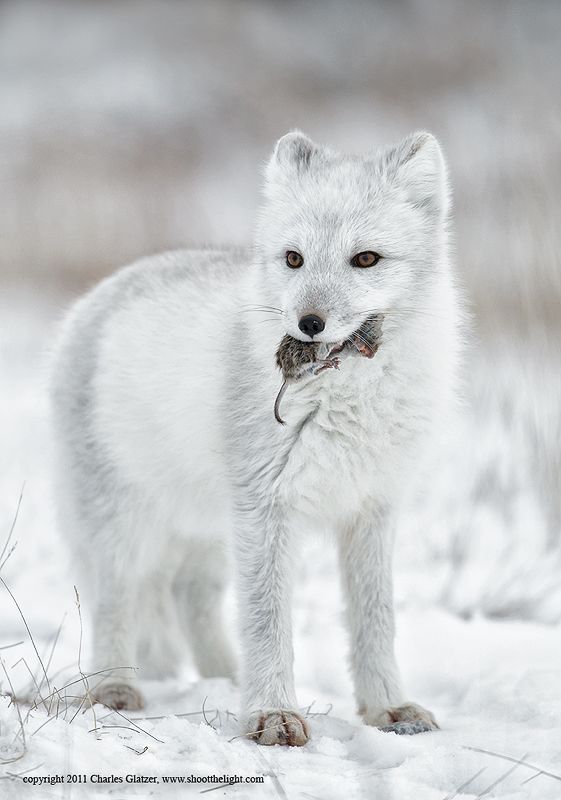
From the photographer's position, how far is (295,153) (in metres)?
3.12

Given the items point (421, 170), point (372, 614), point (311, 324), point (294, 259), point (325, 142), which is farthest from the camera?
point (325, 142)

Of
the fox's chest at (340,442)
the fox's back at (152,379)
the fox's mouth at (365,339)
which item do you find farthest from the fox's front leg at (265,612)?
the fox's mouth at (365,339)

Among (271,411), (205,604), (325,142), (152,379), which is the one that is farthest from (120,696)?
(325,142)

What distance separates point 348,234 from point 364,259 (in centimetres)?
9

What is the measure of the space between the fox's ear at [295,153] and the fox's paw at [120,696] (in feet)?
6.41

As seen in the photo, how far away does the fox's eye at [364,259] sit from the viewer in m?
2.78

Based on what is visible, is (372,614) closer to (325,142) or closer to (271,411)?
(271,411)

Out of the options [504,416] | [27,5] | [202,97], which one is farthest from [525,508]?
[27,5]

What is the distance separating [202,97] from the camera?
1278 cm

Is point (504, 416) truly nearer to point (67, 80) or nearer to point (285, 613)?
point (285, 613)

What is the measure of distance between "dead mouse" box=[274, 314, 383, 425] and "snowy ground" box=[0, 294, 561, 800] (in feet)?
3.30

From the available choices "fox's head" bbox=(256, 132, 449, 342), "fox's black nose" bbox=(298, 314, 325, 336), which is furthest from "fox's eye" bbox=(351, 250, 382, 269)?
"fox's black nose" bbox=(298, 314, 325, 336)

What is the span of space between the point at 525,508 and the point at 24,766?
154 inches

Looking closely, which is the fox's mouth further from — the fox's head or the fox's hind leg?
the fox's hind leg
